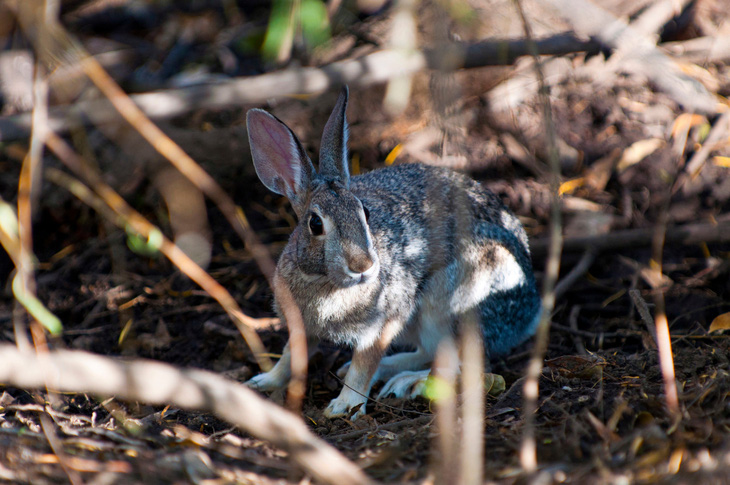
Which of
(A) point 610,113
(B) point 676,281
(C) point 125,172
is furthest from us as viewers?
(A) point 610,113

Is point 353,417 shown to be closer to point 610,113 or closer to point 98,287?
point 98,287

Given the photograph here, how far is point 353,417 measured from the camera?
3723 millimetres

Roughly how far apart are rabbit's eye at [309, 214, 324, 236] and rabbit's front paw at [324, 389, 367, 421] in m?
1.04

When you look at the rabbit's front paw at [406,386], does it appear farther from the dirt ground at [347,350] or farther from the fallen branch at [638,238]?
the fallen branch at [638,238]

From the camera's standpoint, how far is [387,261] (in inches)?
158

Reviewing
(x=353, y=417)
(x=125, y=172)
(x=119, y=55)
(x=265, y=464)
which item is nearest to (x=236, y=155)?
(x=125, y=172)

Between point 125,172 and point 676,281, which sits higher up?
point 125,172

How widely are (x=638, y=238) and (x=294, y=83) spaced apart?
299cm

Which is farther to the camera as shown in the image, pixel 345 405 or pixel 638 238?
pixel 638 238

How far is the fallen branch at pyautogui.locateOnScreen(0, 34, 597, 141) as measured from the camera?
4.59 m

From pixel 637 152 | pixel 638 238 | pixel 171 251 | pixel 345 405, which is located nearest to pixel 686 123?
pixel 637 152

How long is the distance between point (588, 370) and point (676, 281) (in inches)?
68.3

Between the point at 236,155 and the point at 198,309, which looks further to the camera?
the point at 236,155

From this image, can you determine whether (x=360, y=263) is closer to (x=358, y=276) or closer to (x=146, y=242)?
(x=358, y=276)
